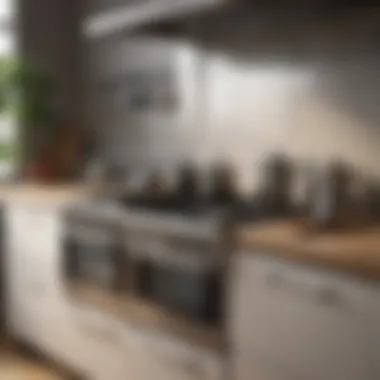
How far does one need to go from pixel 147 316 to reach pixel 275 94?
3.43 ft

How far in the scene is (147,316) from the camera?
2.93m

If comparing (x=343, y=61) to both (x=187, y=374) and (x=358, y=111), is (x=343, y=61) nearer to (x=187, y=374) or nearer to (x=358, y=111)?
(x=358, y=111)

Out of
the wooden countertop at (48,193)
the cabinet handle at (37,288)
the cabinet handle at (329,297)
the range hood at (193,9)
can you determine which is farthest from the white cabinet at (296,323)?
the cabinet handle at (37,288)

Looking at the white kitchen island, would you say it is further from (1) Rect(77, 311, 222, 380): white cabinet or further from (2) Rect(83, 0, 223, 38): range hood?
(2) Rect(83, 0, 223, 38): range hood

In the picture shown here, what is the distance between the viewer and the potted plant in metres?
4.29

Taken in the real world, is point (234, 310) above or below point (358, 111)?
below

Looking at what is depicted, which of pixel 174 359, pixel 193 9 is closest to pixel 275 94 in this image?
pixel 193 9

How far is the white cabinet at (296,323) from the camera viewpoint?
2.04 meters

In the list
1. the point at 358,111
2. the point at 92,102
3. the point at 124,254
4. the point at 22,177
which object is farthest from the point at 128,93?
the point at 358,111

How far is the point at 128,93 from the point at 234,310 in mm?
2031

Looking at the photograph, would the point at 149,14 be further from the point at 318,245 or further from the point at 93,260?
the point at 318,245

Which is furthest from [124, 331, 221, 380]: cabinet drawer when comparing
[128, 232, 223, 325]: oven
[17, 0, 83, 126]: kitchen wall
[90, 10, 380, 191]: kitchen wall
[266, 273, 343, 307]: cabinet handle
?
[17, 0, 83, 126]: kitchen wall

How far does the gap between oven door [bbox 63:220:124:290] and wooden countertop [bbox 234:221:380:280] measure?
792 millimetres

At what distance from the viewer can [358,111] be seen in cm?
286
